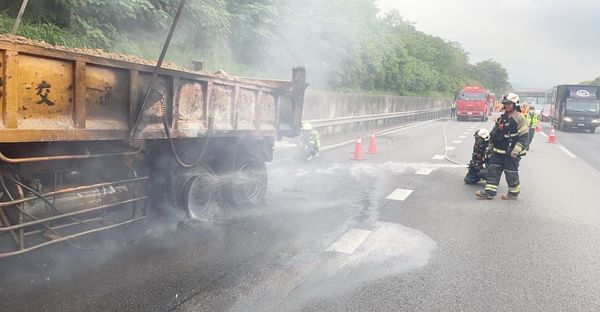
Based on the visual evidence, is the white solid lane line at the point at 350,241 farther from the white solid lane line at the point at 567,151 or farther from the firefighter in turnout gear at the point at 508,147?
the white solid lane line at the point at 567,151

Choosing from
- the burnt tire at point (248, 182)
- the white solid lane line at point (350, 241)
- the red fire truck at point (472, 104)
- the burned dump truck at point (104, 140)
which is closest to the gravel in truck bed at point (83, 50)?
the burned dump truck at point (104, 140)

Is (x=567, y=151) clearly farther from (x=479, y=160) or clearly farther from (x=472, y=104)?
(x=472, y=104)

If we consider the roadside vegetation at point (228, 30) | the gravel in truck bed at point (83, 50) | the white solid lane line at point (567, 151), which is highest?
the roadside vegetation at point (228, 30)

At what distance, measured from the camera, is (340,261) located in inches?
174

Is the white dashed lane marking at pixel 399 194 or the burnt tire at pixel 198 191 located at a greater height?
the burnt tire at pixel 198 191

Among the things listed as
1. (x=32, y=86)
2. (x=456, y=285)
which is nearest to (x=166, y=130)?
(x=32, y=86)

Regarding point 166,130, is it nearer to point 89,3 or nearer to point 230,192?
point 230,192

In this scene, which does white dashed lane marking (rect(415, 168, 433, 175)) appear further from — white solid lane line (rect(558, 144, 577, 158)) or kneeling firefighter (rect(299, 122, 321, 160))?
white solid lane line (rect(558, 144, 577, 158))

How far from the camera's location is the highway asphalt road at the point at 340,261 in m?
3.56

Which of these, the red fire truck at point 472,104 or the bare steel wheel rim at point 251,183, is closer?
the bare steel wheel rim at point 251,183

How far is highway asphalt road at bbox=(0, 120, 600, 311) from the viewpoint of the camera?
356 cm

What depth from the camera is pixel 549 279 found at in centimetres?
415

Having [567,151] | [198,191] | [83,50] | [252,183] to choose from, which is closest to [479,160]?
[252,183]

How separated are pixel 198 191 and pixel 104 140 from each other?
1559 mm
